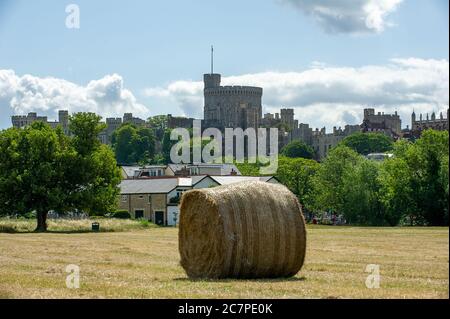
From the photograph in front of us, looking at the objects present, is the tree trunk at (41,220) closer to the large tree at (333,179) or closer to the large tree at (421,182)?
the large tree at (421,182)

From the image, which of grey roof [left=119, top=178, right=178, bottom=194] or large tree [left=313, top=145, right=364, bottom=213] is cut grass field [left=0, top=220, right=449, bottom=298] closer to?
grey roof [left=119, top=178, right=178, bottom=194]

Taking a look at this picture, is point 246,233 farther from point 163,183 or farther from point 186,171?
point 186,171

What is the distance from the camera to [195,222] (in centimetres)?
1997

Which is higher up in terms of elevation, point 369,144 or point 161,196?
point 369,144

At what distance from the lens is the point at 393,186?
73.0 m

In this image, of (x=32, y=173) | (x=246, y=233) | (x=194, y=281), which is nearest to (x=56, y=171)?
(x=32, y=173)

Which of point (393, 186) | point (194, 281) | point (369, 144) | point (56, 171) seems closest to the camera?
point (194, 281)

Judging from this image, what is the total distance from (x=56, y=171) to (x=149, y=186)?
99.3ft

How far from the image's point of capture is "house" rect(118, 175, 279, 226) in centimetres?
8544

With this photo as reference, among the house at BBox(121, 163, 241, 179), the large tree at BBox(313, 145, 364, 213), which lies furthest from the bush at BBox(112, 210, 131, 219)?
the house at BBox(121, 163, 241, 179)

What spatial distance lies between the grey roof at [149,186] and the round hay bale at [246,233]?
217 ft

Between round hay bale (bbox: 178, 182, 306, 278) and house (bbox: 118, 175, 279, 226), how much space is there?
64.3 m
